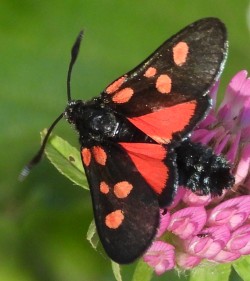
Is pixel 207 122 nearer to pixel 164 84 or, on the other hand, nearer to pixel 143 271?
pixel 164 84

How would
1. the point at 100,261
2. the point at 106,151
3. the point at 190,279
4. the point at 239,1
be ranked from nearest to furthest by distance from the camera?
the point at 106,151, the point at 190,279, the point at 100,261, the point at 239,1

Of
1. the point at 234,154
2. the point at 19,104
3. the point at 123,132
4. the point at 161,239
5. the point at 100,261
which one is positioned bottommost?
the point at 100,261

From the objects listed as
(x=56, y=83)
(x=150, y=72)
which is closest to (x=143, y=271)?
(x=150, y=72)

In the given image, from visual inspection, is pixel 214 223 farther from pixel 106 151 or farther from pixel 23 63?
pixel 23 63

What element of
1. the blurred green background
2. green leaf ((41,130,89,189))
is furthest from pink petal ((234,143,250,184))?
the blurred green background

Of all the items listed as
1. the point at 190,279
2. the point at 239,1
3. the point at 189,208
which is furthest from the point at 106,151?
the point at 239,1

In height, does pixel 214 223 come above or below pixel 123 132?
below

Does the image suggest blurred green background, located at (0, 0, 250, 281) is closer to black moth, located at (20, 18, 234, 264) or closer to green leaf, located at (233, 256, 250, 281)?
green leaf, located at (233, 256, 250, 281)
